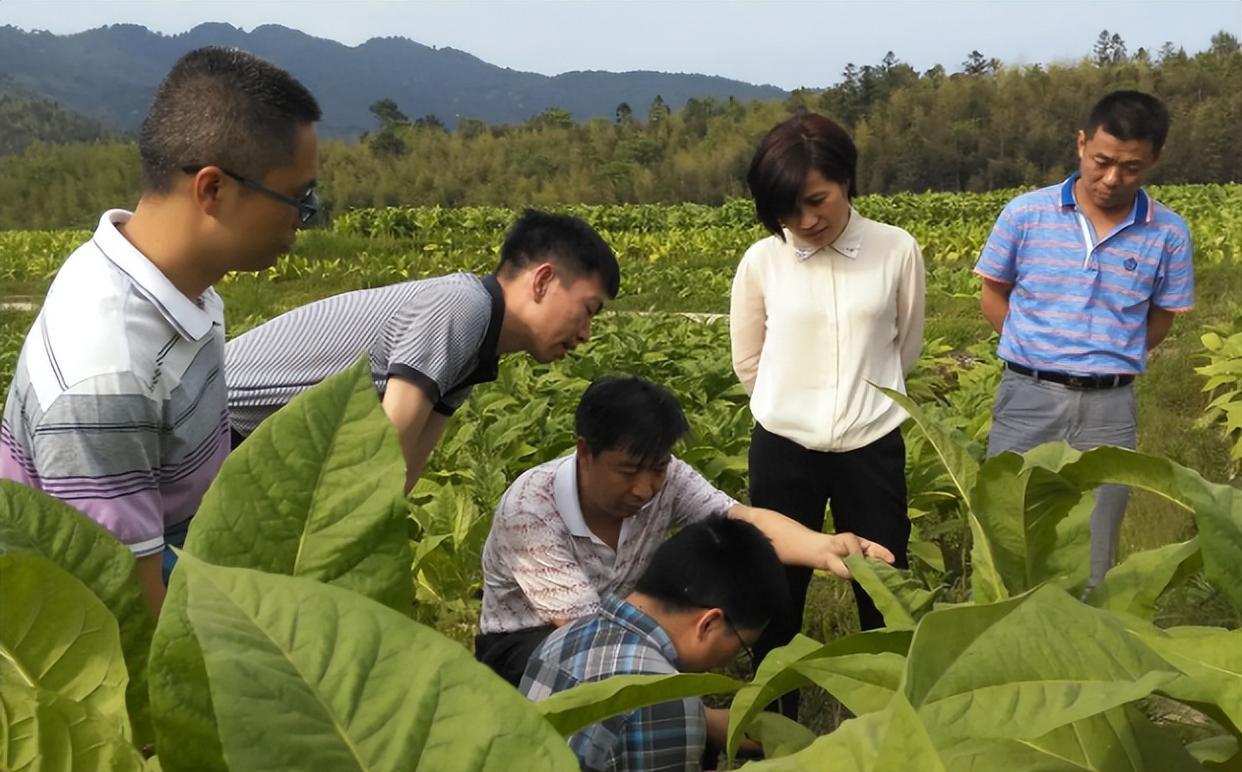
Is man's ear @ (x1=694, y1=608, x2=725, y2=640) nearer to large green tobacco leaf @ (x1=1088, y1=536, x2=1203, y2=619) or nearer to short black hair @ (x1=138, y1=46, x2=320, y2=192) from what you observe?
short black hair @ (x1=138, y1=46, x2=320, y2=192)

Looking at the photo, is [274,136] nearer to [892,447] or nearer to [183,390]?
[183,390]

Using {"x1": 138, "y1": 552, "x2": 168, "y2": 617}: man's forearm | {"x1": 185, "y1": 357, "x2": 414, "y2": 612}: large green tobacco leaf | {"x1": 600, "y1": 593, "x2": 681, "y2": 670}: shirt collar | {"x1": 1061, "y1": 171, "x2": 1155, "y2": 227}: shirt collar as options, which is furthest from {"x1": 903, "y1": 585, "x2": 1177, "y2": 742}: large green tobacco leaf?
{"x1": 1061, "y1": 171, "x2": 1155, "y2": 227}: shirt collar

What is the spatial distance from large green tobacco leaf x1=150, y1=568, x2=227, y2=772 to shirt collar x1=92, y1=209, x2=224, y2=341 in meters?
1.10

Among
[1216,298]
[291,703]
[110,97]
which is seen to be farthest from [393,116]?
[110,97]

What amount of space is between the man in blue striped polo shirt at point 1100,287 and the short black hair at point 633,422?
4.12 feet

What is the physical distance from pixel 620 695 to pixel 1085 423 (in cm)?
289

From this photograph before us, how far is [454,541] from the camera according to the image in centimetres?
377

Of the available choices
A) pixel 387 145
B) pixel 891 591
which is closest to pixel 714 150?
pixel 387 145

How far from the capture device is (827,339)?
9.89 feet

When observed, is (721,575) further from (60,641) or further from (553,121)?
(553,121)

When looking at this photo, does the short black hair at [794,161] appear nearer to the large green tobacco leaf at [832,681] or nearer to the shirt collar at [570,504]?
the shirt collar at [570,504]

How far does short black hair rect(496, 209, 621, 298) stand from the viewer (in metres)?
2.41

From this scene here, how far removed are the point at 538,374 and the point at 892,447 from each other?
149 inches

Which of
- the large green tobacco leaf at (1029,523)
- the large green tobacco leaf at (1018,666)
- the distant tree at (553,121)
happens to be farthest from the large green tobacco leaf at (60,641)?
the distant tree at (553,121)
